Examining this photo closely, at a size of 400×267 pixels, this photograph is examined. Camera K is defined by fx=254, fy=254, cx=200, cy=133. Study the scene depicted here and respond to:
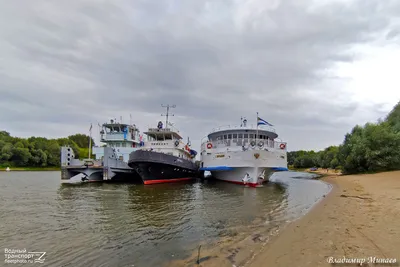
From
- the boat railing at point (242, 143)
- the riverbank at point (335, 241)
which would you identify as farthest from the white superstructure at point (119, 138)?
the riverbank at point (335, 241)

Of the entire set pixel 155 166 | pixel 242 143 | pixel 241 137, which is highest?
pixel 241 137

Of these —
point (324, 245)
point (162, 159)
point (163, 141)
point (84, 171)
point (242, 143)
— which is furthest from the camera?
point (163, 141)

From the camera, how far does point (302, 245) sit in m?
6.14

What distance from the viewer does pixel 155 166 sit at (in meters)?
25.1

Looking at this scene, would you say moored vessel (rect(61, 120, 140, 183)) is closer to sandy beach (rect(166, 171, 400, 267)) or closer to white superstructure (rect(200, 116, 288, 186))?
white superstructure (rect(200, 116, 288, 186))

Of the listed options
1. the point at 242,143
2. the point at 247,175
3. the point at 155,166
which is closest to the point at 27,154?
the point at 155,166

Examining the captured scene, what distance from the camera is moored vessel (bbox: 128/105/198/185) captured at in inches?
968

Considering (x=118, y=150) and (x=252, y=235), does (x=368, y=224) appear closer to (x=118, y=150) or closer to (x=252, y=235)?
(x=252, y=235)

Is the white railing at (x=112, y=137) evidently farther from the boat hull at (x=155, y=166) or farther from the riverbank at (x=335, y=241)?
the riverbank at (x=335, y=241)

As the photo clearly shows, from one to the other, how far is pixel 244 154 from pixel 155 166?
8.87m

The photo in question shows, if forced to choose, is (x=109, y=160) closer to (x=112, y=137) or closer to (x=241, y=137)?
(x=112, y=137)

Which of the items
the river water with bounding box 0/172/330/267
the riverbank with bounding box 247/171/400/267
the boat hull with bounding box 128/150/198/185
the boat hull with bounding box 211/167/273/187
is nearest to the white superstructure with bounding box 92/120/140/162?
the boat hull with bounding box 128/150/198/185

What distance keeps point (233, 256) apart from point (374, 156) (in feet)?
112

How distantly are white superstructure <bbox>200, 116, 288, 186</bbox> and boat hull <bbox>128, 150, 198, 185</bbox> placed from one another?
13.5 ft
